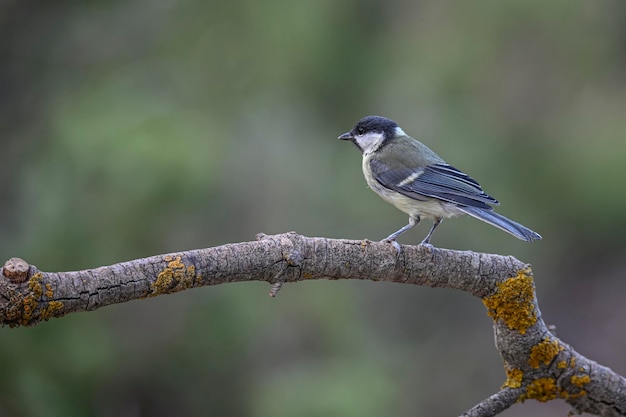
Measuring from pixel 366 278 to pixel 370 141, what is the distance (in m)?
1.16

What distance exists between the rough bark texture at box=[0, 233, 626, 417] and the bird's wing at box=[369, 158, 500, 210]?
0.58 metres

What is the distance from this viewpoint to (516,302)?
7.03 ft

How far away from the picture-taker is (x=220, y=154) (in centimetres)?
362

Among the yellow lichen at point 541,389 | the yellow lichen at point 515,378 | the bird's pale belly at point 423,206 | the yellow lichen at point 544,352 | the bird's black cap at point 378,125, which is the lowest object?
the yellow lichen at point 541,389

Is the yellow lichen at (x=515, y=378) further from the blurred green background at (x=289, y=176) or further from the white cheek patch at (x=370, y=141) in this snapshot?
the white cheek patch at (x=370, y=141)

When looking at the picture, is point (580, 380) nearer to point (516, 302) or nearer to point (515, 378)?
point (515, 378)

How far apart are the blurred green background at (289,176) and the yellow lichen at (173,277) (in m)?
0.96

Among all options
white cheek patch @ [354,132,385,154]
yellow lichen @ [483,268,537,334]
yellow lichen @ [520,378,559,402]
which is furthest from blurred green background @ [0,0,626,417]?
yellow lichen @ [483,268,537,334]

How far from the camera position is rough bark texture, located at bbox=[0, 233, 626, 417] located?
5.25 feet

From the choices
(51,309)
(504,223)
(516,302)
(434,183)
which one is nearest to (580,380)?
(516,302)

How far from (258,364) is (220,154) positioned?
1.07 meters

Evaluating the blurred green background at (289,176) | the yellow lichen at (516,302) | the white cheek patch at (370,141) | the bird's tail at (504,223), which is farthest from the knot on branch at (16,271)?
the white cheek patch at (370,141)

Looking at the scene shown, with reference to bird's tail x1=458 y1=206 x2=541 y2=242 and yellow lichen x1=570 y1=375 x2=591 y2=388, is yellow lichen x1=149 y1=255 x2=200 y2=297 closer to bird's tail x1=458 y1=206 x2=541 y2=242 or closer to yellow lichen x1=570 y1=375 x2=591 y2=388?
bird's tail x1=458 y1=206 x2=541 y2=242

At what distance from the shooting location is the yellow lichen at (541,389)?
225 cm
